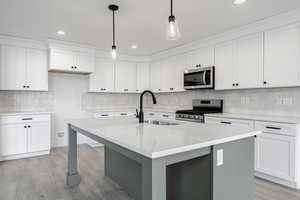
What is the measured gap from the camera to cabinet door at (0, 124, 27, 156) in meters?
3.61

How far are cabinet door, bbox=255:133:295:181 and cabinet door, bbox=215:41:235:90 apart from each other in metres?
1.19

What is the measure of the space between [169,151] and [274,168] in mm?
2348

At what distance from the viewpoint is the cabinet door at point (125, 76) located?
211 inches

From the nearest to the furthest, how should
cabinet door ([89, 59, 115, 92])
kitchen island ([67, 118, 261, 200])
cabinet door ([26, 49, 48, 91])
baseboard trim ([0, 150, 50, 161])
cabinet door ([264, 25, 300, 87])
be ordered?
kitchen island ([67, 118, 261, 200]), cabinet door ([264, 25, 300, 87]), baseboard trim ([0, 150, 50, 161]), cabinet door ([26, 49, 48, 91]), cabinet door ([89, 59, 115, 92])

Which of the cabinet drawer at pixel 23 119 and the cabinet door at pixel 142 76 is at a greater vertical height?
the cabinet door at pixel 142 76

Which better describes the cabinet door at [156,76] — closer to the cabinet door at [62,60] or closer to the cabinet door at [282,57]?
the cabinet door at [62,60]

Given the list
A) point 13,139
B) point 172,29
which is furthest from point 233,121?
point 13,139

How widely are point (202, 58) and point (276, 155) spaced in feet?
7.57

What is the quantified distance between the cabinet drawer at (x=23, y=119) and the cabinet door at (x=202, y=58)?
3.40 metres

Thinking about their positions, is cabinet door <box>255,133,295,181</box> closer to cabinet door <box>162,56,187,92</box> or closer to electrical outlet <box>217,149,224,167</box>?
electrical outlet <box>217,149,224,167</box>

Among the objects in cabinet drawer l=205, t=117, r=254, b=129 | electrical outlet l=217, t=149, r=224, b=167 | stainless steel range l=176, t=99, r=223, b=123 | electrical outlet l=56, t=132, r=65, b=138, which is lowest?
electrical outlet l=56, t=132, r=65, b=138

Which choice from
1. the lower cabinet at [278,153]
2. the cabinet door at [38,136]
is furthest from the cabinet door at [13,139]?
the lower cabinet at [278,153]

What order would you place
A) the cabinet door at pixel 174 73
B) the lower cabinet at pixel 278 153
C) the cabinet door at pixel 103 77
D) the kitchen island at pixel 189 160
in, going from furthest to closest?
1. the cabinet door at pixel 103 77
2. the cabinet door at pixel 174 73
3. the lower cabinet at pixel 278 153
4. the kitchen island at pixel 189 160

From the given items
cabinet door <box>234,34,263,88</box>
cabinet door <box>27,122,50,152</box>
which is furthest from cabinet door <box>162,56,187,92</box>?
cabinet door <box>27,122,50,152</box>
